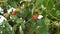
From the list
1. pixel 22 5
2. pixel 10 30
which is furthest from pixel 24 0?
pixel 10 30

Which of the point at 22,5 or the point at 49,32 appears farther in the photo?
the point at 22,5

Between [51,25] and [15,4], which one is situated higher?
[15,4]

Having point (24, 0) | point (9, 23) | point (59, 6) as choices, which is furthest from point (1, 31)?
point (59, 6)

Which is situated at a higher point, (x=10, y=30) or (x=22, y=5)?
(x=22, y=5)

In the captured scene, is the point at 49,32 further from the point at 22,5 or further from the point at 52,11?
the point at 22,5

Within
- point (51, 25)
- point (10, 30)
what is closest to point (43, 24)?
point (51, 25)

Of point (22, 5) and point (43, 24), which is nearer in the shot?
point (43, 24)

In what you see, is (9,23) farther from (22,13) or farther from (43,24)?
(43,24)
